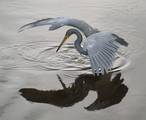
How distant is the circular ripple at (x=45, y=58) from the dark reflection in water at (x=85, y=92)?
165 mm

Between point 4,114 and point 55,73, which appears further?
point 55,73

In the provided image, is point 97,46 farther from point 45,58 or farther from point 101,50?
point 45,58

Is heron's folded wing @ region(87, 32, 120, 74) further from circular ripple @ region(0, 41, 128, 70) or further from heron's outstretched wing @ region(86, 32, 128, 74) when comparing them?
circular ripple @ region(0, 41, 128, 70)

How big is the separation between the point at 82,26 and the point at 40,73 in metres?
0.40

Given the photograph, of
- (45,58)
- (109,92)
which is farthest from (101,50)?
(45,58)

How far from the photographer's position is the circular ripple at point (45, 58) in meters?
3.18

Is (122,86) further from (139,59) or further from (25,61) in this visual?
(25,61)

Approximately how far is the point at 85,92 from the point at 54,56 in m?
0.54

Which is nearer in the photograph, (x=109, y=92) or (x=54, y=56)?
(x=109, y=92)

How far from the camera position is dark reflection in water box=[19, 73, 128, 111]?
109 inches

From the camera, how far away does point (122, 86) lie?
296cm

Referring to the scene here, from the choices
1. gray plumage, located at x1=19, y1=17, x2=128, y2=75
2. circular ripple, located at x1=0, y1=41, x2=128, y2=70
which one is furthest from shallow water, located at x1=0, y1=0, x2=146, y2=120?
gray plumage, located at x1=19, y1=17, x2=128, y2=75

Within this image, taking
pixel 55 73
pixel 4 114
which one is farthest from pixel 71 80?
pixel 4 114

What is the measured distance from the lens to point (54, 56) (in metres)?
3.33
